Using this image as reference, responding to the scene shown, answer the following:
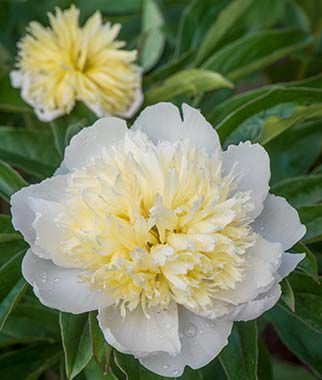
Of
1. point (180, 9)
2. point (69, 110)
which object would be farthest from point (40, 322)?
point (180, 9)

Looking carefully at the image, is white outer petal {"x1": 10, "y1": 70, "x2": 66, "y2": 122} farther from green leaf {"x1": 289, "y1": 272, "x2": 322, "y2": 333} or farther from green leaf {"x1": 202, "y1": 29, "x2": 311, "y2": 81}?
green leaf {"x1": 289, "y1": 272, "x2": 322, "y2": 333}

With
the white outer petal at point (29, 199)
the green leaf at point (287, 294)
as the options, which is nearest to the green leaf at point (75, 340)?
the white outer petal at point (29, 199)

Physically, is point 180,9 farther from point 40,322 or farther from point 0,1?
point 40,322

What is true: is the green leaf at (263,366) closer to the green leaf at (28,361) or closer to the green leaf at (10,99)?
the green leaf at (28,361)

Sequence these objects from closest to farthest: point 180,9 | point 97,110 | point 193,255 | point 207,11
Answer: point 193,255 → point 97,110 → point 207,11 → point 180,9

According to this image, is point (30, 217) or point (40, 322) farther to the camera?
point (40, 322)

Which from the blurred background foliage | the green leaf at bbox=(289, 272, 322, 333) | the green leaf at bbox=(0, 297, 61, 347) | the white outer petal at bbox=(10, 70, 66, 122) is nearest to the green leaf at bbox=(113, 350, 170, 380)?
the blurred background foliage
